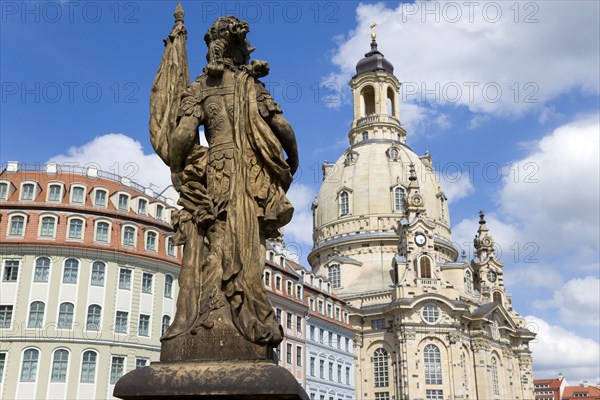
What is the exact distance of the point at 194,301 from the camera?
243 inches

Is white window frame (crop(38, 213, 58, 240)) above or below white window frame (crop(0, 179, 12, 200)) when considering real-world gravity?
below

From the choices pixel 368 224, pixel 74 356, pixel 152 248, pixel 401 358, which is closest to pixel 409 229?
pixel 368 224

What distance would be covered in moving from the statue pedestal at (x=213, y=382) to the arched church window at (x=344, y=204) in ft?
260

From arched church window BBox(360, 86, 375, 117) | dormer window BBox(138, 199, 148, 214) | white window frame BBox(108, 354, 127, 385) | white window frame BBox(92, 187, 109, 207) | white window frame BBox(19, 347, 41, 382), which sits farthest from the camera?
arched church window BBox(360, 86, 375, 117)

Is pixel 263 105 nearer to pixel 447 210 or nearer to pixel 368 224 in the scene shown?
pixel 368 224

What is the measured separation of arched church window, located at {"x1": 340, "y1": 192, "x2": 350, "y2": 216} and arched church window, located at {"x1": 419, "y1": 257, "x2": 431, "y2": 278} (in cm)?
1404

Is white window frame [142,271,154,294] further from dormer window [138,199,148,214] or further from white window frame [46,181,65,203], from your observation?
white window frame [46,181,65,203]

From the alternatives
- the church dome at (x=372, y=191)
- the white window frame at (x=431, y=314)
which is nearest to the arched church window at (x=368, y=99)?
the church dome at (x=372, y=191)

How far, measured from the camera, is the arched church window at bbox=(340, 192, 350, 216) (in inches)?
3337

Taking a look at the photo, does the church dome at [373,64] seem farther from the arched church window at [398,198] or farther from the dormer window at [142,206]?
the dormer window at [142,206]

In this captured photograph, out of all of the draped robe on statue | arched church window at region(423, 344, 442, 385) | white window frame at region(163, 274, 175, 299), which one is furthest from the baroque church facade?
the draped robe on statue

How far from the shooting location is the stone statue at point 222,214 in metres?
5.57

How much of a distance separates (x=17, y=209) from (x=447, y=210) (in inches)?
2507

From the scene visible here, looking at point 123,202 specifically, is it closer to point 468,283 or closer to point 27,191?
point 27,191
